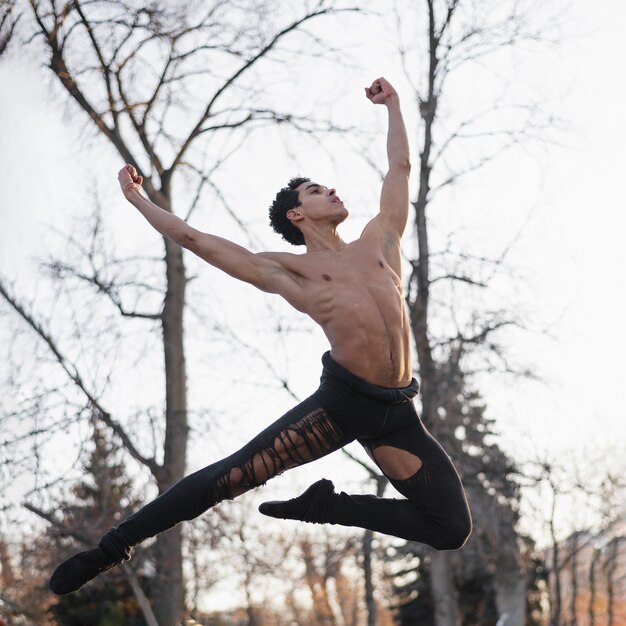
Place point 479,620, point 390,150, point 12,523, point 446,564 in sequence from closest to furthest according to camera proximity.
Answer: point 390,150 < point 12,523 < point 446,564 < point 479,620

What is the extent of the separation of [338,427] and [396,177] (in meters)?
1.35

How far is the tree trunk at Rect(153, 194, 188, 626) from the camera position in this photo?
1117 centimetres

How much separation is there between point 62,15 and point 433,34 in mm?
4131

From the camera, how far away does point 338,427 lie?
4.53 meters

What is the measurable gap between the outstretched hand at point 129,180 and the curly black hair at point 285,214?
66 cm

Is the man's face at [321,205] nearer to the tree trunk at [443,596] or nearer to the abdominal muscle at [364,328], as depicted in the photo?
the abdominal muscle at [364,328]

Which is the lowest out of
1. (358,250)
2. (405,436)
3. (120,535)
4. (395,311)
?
(120,535)

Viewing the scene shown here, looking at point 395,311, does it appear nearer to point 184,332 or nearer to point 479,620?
point 184,332

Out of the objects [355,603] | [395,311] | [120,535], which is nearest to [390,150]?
[395,311]

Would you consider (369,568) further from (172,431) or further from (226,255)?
(226,255)

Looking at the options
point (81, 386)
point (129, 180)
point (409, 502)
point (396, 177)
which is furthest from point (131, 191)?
point (81, 386)

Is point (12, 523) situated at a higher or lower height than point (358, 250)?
higher

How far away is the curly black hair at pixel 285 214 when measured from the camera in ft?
16.5

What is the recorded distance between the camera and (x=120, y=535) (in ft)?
14.7
